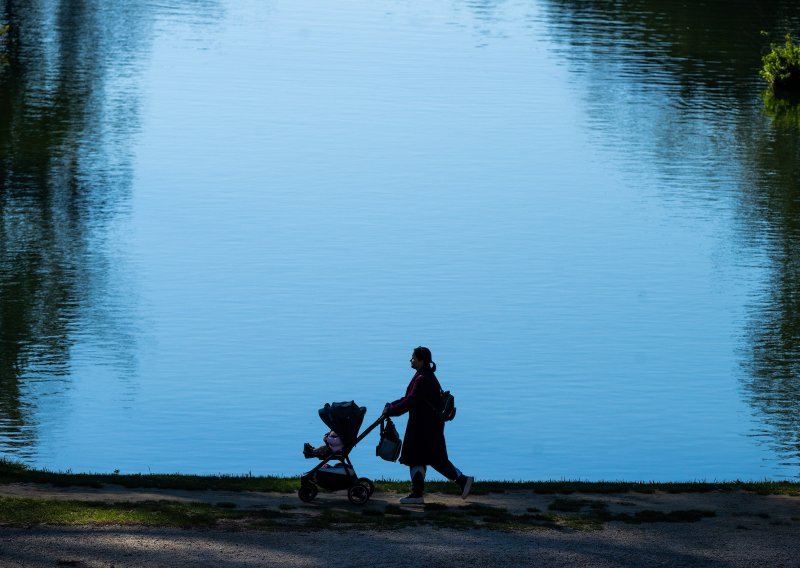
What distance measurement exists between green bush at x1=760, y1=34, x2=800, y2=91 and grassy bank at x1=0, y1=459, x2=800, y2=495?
45183mm

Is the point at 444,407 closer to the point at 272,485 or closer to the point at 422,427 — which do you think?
the point at 422,427

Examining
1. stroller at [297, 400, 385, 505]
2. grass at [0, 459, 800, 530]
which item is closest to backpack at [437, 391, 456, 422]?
stroller at [297, 400, 385, 505]

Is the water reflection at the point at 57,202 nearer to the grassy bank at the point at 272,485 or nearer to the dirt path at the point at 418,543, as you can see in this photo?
the grassy bank at the point at 272,485

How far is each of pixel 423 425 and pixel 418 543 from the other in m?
2.11

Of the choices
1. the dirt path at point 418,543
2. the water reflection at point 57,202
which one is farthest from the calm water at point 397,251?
the dirt path at point 418,543

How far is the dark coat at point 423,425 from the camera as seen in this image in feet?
55.1

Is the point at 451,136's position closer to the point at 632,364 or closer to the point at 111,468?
the point at 632,364

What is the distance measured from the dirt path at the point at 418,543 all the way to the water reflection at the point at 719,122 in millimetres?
8434

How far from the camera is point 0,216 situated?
123 feet

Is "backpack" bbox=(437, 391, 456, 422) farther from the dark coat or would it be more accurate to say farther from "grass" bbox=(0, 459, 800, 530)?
"grass" bbox=(0, 459, 800, 530)

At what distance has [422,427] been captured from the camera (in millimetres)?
16984

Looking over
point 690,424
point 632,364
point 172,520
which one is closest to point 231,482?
point 172,520

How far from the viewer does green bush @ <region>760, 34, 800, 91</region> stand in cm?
6116

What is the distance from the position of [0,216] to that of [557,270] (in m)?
13.9
